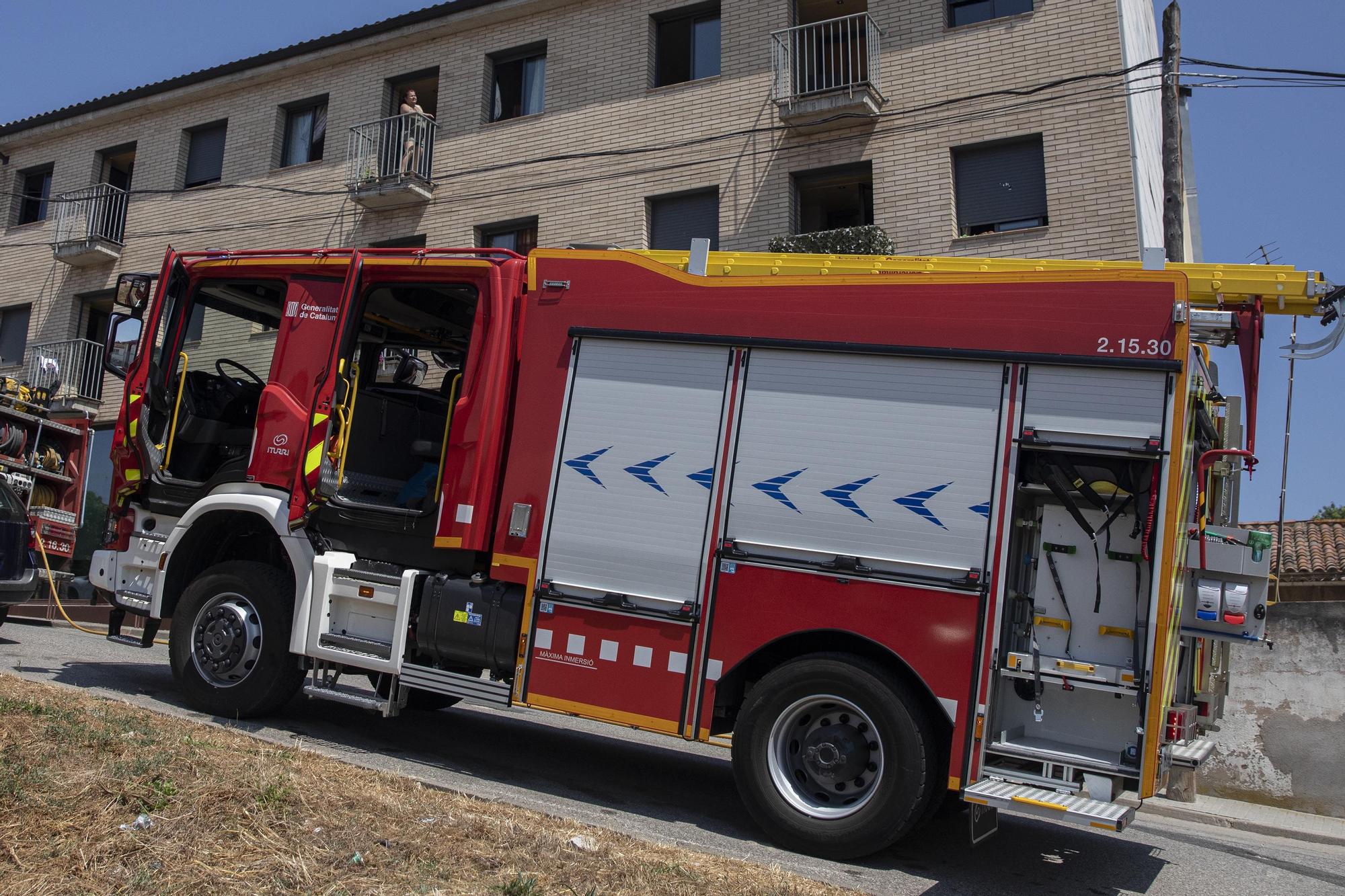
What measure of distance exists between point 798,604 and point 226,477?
447 centimetres

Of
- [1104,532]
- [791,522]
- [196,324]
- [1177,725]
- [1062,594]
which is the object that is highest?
[196,324]

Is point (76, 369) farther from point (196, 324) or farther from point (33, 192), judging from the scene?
point (196, 324)

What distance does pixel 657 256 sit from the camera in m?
6.64

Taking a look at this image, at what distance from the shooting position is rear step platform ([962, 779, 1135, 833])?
4758 millimetres

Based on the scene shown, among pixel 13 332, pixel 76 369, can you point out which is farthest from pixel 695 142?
pixel 13 332

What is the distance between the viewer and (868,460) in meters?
5.72

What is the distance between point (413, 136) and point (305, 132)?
11.0 feet

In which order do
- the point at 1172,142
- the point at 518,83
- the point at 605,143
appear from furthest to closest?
the point at 518,83 → the point at 605,143 → the point at 1172,142

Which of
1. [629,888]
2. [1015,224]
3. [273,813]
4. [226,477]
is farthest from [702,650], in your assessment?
[1015,224]

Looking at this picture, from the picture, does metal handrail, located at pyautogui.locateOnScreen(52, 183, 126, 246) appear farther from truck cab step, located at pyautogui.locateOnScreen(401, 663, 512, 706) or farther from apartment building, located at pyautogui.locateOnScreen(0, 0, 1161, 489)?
truck cab step, located at pyautogui.locateOnScreen(401, 663, 512, 706)

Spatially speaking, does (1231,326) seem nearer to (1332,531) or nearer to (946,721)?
(946,721)

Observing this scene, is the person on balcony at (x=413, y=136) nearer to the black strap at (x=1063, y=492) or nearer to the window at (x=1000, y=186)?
the window at (x=1000, y=186)

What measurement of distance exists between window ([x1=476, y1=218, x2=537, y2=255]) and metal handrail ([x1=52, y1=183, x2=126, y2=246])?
349 inches

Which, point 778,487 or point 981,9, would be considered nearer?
point 778,487
